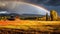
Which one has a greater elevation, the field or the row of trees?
the row of trees

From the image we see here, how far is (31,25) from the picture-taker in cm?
211

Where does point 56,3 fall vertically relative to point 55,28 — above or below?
above

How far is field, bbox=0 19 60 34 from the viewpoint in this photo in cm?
→ 210

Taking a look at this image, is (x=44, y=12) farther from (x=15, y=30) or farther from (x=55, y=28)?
(x=15, y=30)

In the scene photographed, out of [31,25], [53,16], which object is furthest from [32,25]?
[53,16]

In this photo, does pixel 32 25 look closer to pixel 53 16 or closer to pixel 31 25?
pixel 31 25

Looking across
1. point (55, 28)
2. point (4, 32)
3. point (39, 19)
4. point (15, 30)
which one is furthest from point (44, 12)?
point (4, 32)

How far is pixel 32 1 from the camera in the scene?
7.11ft

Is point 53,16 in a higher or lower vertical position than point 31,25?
higher

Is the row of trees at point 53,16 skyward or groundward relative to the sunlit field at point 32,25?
skyward

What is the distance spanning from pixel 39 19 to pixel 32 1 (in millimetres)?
264

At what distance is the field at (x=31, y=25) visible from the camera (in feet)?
6.89

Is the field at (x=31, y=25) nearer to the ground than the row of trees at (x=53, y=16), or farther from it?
nearer to the ground

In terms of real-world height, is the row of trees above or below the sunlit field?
above
